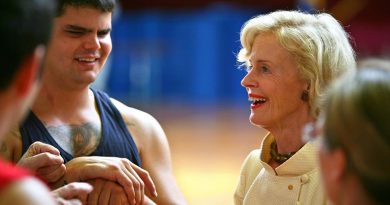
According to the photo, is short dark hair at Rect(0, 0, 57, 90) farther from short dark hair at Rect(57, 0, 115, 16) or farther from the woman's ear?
short dark hair at Rect(57, 0, 115, 16)

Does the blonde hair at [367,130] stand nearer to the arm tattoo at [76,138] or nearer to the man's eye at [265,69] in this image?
the man's eye at [265,69]

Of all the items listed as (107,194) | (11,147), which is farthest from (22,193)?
(11,147)

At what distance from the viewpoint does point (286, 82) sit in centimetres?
324

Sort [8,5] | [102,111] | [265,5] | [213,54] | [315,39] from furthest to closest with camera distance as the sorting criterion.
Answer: [265,5], [213,54], [102,111], [315,39], [8,5]

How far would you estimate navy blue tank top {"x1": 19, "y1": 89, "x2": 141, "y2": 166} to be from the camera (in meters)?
3.14

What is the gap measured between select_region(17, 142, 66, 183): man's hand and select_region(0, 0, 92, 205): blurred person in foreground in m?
1.08

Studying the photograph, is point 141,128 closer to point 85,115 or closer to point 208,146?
point 85,115

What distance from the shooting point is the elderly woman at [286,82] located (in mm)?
3125

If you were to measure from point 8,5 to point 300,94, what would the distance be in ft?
6.70

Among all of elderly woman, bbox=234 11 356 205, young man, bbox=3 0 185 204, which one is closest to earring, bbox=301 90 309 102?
elderly woman, bbox=234 11 356 205

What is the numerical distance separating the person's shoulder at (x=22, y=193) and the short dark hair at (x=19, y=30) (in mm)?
172

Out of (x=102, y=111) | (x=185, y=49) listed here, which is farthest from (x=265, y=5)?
(x=102, y=111)

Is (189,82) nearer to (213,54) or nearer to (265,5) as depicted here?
(213,54)

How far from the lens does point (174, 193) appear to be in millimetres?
3367
